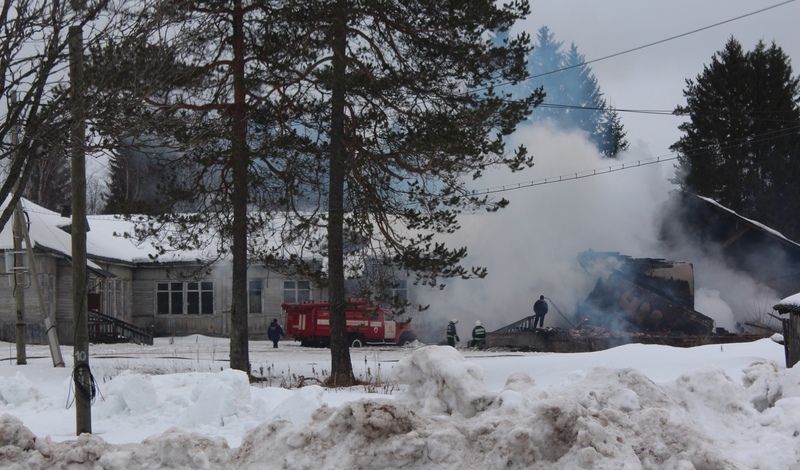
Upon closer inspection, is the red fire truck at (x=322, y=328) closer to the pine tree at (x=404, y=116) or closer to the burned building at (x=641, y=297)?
the burned building at (x=641, y=297)

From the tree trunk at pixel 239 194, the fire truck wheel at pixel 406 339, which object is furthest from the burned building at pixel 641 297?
the tree trunk at pixel 239 194

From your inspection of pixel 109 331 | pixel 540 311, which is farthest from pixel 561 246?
pixel 109 331

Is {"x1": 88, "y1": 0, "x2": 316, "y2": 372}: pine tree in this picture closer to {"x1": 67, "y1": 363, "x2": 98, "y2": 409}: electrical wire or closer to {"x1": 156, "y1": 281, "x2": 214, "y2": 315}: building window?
{"x1": 67, "y1": 363, "x2": 98, "y2": 409}: electrical wire

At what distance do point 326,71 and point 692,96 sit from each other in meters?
33.2

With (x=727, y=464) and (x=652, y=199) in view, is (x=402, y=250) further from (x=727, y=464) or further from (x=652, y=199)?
(x=652, y=199)

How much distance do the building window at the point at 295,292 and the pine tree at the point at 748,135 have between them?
834 inches

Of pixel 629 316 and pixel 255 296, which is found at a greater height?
pixel 255 296

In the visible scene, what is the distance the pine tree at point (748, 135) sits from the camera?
44.8m

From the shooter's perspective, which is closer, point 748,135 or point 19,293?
point 19,293

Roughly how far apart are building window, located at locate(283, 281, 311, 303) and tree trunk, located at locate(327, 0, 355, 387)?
79.0ft

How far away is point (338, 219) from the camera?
1970cm

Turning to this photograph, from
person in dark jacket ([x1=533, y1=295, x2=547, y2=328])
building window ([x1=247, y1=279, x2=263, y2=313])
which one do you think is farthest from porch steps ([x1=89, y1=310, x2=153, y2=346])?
person in dark jacket ([x1=533, y1=295, x2=547, y2=328])

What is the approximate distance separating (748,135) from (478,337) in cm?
2021

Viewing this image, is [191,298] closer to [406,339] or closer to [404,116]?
[406,339]
